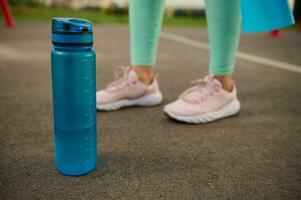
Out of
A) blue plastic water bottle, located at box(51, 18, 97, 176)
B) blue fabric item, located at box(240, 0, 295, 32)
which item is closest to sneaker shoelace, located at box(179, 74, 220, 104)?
blue fabric item, located at box(240, 0, 295, 32)

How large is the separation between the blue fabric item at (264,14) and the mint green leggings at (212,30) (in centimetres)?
22

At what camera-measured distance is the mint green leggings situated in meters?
1.15

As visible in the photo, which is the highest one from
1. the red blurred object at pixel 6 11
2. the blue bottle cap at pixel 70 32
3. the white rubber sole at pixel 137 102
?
the blue bottle cap at pixel 70 32

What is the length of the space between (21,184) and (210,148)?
0.52 meters

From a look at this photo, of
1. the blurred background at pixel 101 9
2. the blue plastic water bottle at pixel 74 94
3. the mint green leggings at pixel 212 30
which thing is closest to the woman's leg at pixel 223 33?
the mint green leggings at pixel 212 30

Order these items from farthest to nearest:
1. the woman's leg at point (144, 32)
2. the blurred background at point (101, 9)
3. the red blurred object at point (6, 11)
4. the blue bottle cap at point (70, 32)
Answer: the blurred background at point (101, 9) → the red blurred object at point (6, 11) → the woman's leg at point (144, 32) → the blue bottle cap at point (70, 32)

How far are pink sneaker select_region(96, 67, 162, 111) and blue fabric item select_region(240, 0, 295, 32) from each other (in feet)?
1.66

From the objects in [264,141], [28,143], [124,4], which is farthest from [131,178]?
[124,4]

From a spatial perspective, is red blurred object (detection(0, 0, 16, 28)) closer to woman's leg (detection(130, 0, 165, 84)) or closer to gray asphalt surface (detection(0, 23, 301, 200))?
gray asphalt surface (detection(0, 23, 301, 200))

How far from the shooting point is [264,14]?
3.04 feet

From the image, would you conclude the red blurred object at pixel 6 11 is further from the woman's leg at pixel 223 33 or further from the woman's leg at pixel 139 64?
the woman's leg at pixel 223 33

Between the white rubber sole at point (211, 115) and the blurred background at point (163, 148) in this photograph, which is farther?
the white rubber sole at point (211, 115)

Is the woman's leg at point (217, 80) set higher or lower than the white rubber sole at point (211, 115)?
higher

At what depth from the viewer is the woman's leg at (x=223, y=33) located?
114cm
